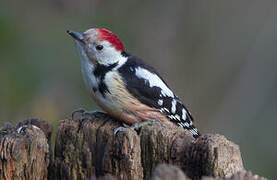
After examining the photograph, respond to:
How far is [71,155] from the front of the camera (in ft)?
10.4

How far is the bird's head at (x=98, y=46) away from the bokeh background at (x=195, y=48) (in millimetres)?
2186

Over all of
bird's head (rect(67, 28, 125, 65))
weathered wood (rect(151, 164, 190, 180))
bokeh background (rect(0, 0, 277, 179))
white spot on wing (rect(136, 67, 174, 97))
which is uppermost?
bokeh background (rect(0, 0, 277, 179))

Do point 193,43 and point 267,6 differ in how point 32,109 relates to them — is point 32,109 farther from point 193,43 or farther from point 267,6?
point 267,6

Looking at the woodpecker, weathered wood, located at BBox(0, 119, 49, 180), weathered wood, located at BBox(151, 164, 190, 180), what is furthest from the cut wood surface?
the woodpecker

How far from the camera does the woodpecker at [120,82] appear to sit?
4.16 m

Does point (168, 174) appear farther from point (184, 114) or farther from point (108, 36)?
point (184, 114)

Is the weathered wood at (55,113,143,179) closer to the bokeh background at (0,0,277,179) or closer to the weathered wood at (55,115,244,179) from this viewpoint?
the weathered wood at (55,115,244,179)

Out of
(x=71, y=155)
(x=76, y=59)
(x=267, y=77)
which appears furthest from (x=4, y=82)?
(x=267, y=77)

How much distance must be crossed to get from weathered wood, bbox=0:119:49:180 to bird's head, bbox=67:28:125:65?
1.36 meters

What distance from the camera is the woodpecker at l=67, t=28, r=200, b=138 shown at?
4156mm

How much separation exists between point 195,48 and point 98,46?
3.15 m

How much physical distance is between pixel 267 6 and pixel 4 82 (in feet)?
13.0

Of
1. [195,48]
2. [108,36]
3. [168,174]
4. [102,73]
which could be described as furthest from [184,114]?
[195,48]

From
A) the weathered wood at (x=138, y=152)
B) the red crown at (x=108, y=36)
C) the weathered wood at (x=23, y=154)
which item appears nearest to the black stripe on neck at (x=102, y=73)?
the red crown at (x=108, y=36)
